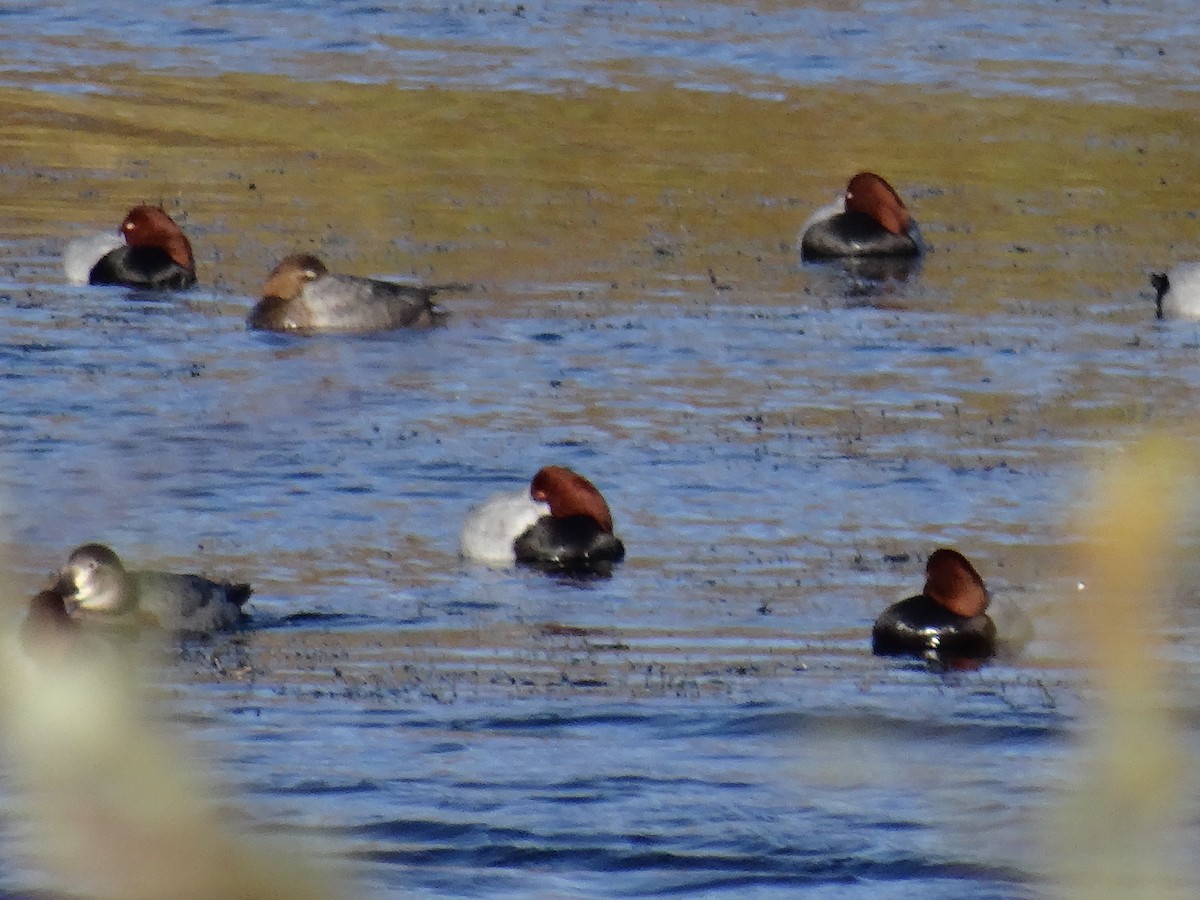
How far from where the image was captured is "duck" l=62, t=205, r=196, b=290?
1518 cm

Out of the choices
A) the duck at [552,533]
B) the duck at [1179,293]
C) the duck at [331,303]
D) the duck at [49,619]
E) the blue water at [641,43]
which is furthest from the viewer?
the blue water at [641,43]

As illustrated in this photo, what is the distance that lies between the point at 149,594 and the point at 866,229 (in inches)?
368

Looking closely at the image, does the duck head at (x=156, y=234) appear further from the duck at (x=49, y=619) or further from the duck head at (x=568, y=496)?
the duck at (x=49, y=619)

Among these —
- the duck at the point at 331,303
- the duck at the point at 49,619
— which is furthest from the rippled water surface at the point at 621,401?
the duck at the point at 49,619

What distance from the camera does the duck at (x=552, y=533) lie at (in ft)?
31.7

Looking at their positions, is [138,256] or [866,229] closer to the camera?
[138,256]

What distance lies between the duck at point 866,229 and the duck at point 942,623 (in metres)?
8.46

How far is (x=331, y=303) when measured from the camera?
1428 centimetres

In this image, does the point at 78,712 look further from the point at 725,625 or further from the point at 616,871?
the point at 725,625

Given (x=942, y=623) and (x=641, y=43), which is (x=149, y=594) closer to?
(x=942, y=623)

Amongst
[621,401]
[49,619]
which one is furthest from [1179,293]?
[49,619]

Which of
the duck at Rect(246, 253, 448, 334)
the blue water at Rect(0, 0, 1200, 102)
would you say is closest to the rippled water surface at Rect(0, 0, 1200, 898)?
the blue water at Rect(0, 0, 1200, 102)

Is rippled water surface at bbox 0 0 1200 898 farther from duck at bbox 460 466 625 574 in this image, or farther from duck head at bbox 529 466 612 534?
duck head at bbox 529 466 612 534

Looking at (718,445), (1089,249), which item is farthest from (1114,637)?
(1089,249)
